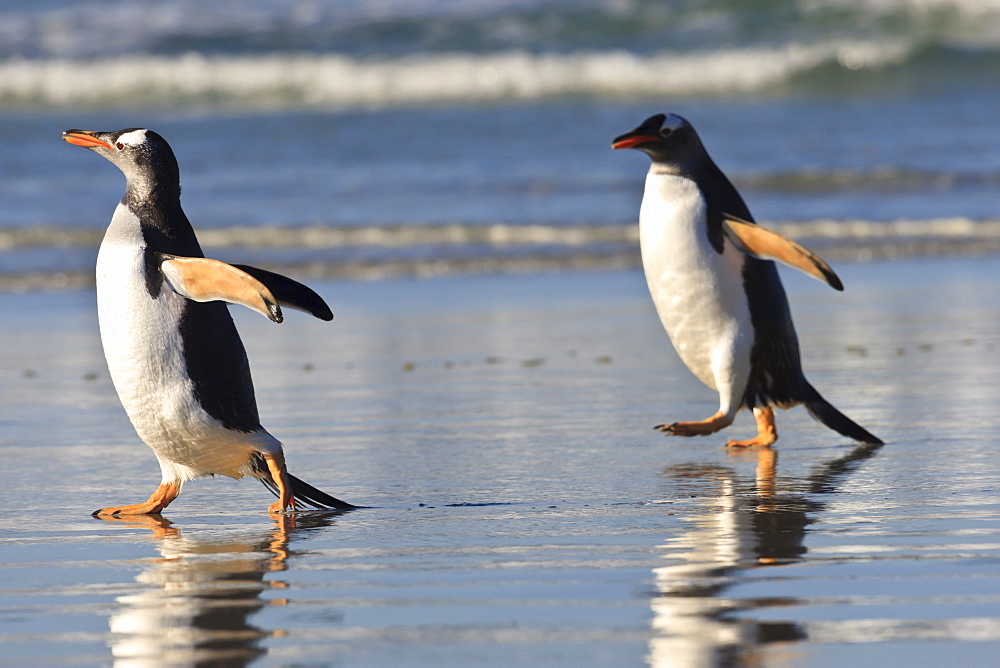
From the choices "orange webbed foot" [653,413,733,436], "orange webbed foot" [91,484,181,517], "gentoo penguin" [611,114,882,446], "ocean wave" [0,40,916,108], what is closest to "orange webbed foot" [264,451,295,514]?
"orange webbed foot" [91,484,181,517]

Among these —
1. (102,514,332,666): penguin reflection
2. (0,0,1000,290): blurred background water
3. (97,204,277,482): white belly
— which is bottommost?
(102,514,332,666): penguin reflection

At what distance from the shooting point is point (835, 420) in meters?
4.42

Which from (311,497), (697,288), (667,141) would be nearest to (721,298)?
(697,288)

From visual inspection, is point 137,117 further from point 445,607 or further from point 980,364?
point 445,607

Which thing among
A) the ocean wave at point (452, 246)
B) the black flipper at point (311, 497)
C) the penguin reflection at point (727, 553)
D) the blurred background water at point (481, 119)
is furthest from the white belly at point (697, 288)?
the blurred background water at point (481, 119)

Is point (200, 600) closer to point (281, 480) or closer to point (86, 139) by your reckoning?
point (281, 480)

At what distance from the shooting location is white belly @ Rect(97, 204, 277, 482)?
3439 millimetres

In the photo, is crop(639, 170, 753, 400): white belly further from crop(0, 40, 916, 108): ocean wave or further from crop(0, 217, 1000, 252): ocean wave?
crop(0, 40, 916, 108): ocean wave

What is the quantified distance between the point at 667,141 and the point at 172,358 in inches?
77.0

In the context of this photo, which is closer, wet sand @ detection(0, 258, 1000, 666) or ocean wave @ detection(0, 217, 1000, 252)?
wet sand @ detection(0, 258, 1000, 666)

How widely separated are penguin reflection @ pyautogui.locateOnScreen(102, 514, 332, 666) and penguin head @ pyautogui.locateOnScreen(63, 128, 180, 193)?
82 centimetres

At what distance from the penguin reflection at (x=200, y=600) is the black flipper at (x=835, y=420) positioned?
170 cm

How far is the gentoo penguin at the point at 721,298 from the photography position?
460 cm

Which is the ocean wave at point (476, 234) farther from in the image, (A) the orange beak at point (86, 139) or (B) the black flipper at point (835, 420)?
(A) the orange beak at point (86, 139)
